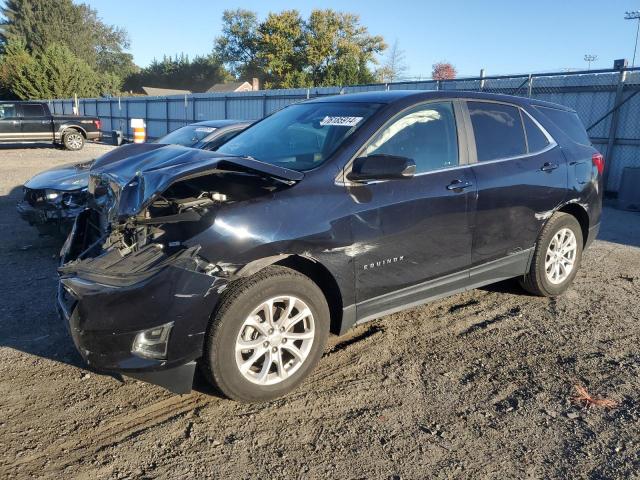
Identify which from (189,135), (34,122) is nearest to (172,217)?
(189,135)

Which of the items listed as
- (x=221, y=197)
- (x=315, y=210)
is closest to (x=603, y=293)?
(x=315, y=210)

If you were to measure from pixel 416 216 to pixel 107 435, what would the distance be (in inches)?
92.1

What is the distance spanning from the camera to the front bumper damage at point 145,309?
285 cm

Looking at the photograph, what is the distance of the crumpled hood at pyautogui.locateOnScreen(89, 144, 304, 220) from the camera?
3.06 metres

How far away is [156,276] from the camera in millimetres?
2859

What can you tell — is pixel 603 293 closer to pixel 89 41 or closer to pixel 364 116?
pixel 364 116

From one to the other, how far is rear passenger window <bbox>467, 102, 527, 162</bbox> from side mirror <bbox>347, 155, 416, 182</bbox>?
1063mm

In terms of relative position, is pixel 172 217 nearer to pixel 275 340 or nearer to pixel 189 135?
pixel 275 340

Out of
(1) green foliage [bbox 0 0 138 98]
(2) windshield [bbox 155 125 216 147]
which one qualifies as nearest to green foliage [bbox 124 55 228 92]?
(1) green foliage [bbox 0 0 138 98]

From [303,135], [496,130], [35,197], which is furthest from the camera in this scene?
[35,197]

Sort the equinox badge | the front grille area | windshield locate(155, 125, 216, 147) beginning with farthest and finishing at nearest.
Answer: windshield locate(155, 125, 216, 147) < the front grille area < the equinox badge

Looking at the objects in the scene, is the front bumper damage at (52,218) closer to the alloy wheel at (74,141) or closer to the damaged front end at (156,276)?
the damaged front end at (156,276)

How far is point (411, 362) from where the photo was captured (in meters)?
3.78

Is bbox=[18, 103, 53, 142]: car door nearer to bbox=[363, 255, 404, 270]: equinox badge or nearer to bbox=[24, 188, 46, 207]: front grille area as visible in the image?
bbox=[24, 188, 46, 207]: front grille area
